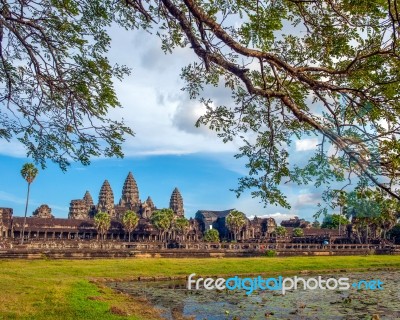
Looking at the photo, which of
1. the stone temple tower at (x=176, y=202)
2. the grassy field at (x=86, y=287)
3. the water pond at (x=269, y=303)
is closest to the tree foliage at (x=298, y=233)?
→ the stone temple tower at (x=176, y=202)

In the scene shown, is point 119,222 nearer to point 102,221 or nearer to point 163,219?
point 102,221

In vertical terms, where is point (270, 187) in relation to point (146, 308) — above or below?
above

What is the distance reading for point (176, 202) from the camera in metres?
127

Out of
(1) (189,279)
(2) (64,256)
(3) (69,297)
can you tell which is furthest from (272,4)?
(2) (64,256)

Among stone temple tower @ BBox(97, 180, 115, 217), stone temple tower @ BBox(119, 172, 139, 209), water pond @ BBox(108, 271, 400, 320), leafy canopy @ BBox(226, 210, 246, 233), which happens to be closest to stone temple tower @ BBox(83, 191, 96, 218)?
stone temple tower @ BBox(97, 180, 115, 217)

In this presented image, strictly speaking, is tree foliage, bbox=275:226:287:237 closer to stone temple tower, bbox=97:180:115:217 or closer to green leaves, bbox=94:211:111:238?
green leaves, bbox=94:211:111:238

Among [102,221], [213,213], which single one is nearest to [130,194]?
[213,213]

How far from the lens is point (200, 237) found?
103 metres

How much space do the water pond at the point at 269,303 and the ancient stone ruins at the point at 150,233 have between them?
21997 millimetres

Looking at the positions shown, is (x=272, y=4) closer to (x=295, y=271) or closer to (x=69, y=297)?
(x=69, y=297)

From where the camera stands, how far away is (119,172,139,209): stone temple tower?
122550 millimetres

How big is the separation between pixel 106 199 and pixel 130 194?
31.0 feet

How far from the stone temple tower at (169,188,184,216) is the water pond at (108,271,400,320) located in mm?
101340

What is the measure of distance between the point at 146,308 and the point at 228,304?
12.4ft
